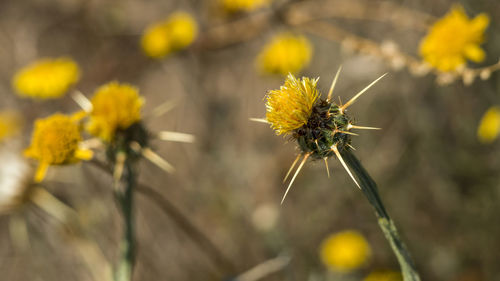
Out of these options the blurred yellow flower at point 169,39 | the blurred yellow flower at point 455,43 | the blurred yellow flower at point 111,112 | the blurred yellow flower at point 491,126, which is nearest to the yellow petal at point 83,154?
the blurred yellow flower at point 111,112

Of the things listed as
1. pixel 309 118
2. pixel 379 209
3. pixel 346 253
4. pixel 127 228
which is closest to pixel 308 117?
pixel 309 118

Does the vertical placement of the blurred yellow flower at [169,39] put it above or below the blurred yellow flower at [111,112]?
above

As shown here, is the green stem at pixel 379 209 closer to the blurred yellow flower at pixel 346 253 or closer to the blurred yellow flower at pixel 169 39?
the blurred yellow flower at pixel 346 253

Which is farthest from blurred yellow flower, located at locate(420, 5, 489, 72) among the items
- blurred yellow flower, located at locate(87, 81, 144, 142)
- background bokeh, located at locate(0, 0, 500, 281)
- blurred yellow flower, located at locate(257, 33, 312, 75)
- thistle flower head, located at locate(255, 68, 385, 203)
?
blurred yellow flower, located at locate(87, 81, 144, 142)

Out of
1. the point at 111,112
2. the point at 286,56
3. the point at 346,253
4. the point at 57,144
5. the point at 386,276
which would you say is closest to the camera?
the point at 57,144

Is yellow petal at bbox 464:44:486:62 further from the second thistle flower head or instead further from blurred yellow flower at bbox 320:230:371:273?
blurred yellow flower at bbox 320:230:371:273

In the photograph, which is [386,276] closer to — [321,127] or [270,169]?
[270,169]
